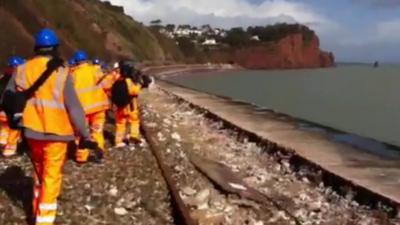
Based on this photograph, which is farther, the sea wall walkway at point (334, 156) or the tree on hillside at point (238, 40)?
the tree on hillside at point (238, 40)

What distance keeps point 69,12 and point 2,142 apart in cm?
6738

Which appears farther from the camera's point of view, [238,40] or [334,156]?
[238,40]

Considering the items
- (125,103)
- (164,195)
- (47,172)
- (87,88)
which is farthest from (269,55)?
(47,172)

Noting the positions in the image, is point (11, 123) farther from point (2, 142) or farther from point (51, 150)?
point (2, 142)

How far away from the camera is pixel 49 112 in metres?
6.95

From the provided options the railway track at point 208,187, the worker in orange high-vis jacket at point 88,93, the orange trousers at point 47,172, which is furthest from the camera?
the worker in orange high-vis jacket at point 88,93

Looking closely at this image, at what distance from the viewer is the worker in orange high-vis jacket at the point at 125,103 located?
1312 centimetres

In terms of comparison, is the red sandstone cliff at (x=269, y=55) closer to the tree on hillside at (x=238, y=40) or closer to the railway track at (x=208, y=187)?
the tree on hillside at (x=238, y=40)

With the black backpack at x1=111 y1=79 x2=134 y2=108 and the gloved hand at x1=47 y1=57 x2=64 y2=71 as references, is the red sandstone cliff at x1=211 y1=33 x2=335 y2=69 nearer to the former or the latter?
the black backpack at x1=111 y1=79 x2=134 y2=108

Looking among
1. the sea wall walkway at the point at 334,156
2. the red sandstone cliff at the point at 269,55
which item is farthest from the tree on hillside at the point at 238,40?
the sea wall walkway at the point at 334,156

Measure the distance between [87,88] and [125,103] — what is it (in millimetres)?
1685

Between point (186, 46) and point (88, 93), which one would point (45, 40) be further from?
point (186, 46)

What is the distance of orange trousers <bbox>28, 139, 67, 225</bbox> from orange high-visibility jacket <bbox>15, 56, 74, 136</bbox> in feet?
0.53

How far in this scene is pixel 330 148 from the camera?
15.4 meters
